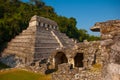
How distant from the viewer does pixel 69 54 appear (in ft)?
90.1

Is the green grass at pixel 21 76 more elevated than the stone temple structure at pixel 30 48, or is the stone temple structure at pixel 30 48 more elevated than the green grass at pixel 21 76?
the stone temple structure at pixel 30 48

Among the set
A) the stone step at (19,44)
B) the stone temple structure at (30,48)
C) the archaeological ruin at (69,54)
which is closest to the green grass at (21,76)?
the archaeological ruin at (69,54)

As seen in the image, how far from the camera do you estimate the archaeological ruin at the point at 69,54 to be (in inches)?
139

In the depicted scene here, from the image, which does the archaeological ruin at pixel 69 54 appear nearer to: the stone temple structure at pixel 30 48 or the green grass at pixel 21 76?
the stone temple structure at pixel 30 48

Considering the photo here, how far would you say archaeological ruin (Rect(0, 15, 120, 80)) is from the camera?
3.54 meters

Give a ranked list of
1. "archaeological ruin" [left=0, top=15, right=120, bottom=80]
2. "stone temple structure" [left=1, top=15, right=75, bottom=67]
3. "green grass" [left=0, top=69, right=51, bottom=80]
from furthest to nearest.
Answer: "stone temple structure" [left=1, top=15, right=75, bottom=67] < "green grass" [left=0, top=69, right=51, bottom=80] < "archaeological ruin" [left=0, top=15, right=120, bottom=80]

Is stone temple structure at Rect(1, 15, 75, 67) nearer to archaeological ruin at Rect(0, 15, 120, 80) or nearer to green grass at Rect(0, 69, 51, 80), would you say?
archaeological ruin at Rect(0, 15, 120, 80)

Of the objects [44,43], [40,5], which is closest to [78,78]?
[44,43]

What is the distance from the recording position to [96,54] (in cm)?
2341

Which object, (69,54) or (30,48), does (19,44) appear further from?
(69,54)

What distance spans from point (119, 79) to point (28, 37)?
3626 centimetres

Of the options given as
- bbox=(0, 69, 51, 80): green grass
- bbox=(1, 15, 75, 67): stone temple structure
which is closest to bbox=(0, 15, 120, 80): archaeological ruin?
bbox=(1, 15, 75, 67): stone temple structure

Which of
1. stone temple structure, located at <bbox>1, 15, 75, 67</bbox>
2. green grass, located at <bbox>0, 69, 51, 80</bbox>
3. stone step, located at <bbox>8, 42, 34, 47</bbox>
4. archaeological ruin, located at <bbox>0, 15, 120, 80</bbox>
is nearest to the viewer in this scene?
archaeological ruin, located at <bbox>0, 15, 120, 80</bbox>

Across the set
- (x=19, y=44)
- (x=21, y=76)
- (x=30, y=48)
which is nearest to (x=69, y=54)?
(x=21, y=76)
